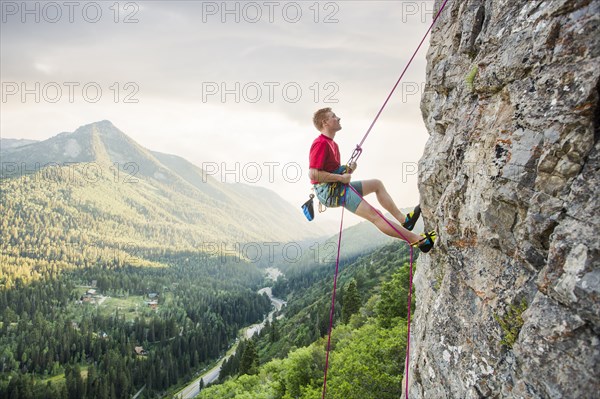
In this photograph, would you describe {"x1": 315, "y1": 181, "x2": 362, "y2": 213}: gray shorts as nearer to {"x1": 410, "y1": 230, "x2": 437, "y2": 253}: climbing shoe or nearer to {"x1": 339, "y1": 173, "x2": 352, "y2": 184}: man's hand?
{"x1": 339, "y1": 173, "x2": 352, "y2": 184}: man's hand

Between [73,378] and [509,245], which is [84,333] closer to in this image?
[73,378]

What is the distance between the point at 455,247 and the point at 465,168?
1.58 meters

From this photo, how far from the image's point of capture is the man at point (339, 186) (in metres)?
8.82

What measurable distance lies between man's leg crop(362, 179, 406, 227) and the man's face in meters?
1.49

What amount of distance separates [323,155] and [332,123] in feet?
3.03

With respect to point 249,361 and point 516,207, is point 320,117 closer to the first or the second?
point 516,207

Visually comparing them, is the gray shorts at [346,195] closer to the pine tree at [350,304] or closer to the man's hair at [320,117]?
the man's hair at [320,117]

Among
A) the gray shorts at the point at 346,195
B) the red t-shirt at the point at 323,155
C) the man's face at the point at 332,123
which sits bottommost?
the gray shorts at the point at 346,195

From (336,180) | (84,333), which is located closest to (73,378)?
(84,333)

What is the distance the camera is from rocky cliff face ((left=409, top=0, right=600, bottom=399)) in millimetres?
4742

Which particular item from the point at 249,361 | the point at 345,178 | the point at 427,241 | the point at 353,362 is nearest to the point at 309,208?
the point at 345,178

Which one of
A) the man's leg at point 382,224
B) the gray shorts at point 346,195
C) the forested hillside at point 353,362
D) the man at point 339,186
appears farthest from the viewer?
the forested hillside at point 353,362

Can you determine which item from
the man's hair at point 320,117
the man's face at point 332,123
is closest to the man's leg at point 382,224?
the man's face at point 332,123

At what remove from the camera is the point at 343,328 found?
41719mm
